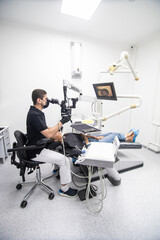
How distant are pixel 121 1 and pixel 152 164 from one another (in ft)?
8.60

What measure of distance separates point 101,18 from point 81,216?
280cm

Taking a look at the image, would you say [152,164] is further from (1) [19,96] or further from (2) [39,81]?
(1) [19,96]

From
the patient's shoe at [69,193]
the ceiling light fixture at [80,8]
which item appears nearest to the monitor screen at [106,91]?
the patient's shoe at [69,193]

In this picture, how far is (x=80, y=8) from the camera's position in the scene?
65.6 inches

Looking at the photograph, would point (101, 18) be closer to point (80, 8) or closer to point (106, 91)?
point (80, 8)

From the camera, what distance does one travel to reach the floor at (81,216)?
102cm

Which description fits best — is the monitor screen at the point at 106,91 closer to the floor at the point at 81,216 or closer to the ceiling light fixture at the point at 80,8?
the floor at the point at 81,216

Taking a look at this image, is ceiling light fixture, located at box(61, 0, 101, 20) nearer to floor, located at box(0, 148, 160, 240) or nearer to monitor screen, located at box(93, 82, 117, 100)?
monitor screen, located at box(93, 82, 117, 100)

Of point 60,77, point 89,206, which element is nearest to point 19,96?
point 60,77

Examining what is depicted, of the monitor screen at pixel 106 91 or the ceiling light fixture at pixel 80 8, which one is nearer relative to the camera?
the monitor screen at pixel 106 91

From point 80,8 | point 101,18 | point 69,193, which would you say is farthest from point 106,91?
point 101,18

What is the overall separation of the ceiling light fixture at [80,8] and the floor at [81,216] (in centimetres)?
249

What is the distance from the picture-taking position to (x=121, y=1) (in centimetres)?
155

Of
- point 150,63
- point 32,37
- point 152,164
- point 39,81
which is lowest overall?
point 152,164
